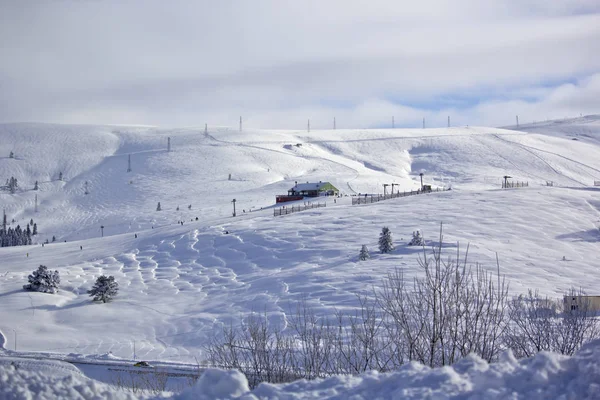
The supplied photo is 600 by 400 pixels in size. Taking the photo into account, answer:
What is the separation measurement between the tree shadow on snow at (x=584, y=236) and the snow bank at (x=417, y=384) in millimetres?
40167

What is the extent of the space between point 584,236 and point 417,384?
42.9m

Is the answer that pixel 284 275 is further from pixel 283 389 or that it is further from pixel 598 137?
pixel 598 137

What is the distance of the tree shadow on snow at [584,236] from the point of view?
43406 mm

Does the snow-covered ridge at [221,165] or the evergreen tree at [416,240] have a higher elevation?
the snow-covered ridge at [221,165]

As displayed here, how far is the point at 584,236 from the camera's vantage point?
44.4m

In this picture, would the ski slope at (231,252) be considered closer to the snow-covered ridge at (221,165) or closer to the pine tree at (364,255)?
the pine tree at (364,255)

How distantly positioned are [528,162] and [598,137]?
47.1m

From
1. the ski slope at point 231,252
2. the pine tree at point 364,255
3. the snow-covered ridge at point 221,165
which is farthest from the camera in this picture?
the snow-covered ridge at point 221,165

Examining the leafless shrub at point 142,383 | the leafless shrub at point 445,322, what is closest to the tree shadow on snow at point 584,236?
the leafless shrub at point 445,322

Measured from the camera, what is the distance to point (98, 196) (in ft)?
386

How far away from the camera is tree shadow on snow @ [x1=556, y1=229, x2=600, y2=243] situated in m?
43.4

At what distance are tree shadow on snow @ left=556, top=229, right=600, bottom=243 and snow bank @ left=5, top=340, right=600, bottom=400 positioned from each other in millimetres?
40167

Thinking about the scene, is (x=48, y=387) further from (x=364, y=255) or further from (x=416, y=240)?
(x=416, y=240)

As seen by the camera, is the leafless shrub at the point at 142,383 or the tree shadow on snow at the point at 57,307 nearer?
the leafless shrub at the point at 142,383
